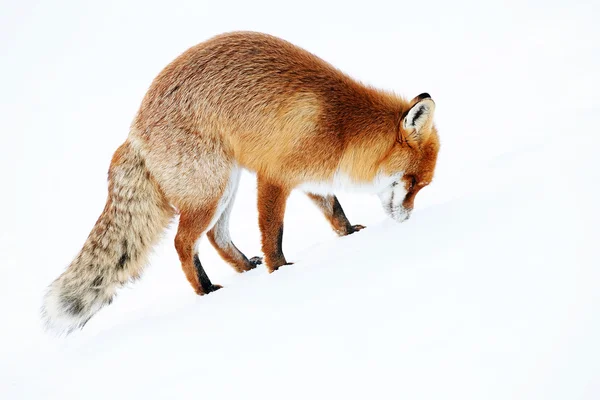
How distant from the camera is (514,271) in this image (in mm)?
2117

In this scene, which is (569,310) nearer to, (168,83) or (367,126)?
(367,126)

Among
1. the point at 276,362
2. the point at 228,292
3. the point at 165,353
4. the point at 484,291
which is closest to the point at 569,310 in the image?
the point at 484,291

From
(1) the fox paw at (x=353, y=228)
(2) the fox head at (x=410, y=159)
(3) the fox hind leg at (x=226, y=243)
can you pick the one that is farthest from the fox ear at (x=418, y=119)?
(3) the fox hind leg at (x=226, y=243)

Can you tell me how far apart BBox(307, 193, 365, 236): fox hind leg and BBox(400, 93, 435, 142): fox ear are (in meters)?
0.76

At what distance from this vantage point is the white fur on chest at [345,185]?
340 cm

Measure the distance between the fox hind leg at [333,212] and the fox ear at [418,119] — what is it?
2.49ft

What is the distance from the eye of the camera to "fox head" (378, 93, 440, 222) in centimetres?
324

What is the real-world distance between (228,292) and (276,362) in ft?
3.78

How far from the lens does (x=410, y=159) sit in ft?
11.1

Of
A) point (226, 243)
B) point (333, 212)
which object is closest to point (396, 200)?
point (333, 212)

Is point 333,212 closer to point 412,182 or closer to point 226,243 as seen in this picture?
point 412,182

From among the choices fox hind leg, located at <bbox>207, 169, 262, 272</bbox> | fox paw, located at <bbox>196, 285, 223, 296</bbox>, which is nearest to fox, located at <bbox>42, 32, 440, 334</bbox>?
fox paw, located at <bbox>196, 285, 223, 296</bbox>

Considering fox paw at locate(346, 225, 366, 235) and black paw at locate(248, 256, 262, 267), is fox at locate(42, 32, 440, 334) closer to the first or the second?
fox paw at locate(346, 225, 366, 235)

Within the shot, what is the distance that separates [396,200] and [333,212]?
1.75 ft
